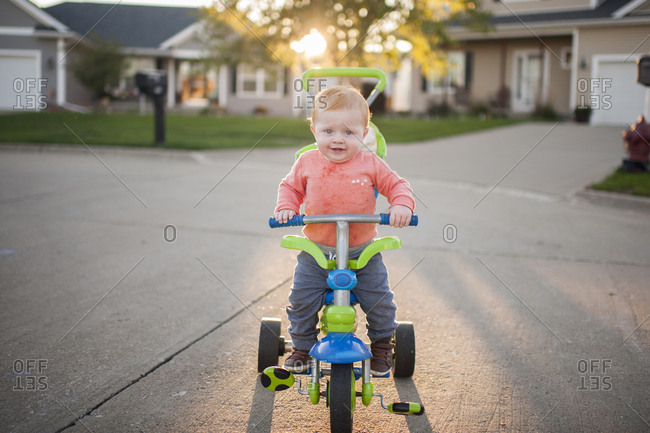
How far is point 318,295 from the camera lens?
280 cm

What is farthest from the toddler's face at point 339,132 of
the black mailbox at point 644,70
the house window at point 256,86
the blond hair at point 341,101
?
the house window at point 256,86

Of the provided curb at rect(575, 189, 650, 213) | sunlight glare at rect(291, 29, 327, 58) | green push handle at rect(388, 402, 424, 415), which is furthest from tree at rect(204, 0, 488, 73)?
green push handle at rect(388, 402, 424, 415)

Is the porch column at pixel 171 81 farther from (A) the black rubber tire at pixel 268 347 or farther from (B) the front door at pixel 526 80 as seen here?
(A) the black rubber tire at pixel 268 347

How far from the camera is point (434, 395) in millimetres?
2959

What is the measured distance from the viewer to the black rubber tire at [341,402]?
7.89ft

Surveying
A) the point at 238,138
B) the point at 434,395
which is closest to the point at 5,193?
the point at 434,395

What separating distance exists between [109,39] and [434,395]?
21045 mm

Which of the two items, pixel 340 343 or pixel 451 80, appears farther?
pixel 451 80

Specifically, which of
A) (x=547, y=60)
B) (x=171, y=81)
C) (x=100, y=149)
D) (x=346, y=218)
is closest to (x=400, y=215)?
(x=346, y=218)

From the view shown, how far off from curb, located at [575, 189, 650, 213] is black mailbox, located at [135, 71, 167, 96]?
30.4 feet

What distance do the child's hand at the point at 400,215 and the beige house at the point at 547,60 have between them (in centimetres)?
1874

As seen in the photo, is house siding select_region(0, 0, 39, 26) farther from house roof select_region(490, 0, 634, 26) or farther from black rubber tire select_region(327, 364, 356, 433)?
house roof select_region(490, 0, 634, 26)

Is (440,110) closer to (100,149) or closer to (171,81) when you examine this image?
(171,81)

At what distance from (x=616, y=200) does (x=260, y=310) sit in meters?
6.05
